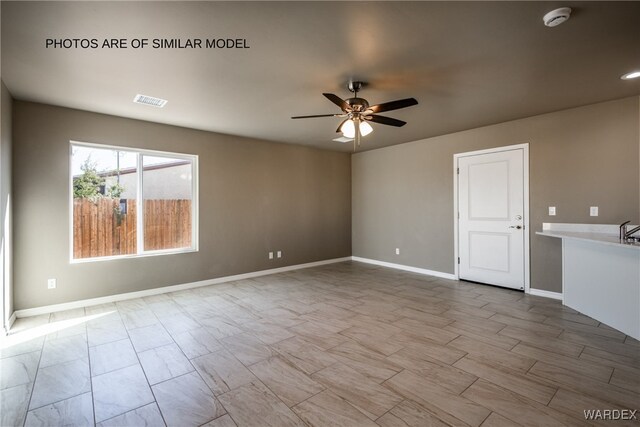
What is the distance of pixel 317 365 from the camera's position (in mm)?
2432

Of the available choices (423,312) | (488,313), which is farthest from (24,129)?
(488,313)

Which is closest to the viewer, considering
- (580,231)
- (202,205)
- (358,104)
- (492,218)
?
(358,104)

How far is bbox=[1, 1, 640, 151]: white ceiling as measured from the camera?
202cm

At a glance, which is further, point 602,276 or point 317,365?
point 602,276

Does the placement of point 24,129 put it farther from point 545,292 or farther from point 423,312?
point 545,292

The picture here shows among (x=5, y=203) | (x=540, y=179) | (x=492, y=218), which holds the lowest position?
(x=492, y=218)

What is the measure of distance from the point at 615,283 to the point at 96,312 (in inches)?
237

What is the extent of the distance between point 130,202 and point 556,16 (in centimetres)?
517

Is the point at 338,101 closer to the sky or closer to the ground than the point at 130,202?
closer to the sky

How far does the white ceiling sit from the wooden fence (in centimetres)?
135

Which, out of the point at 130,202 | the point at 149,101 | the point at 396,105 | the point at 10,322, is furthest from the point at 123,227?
the point at 396,105

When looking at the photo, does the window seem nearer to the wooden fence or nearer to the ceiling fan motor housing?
the wooden fence

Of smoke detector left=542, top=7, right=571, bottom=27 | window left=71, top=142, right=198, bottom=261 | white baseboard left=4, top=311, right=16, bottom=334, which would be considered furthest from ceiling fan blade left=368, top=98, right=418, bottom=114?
white baseboard left=4, top=311, right=16, bottom=334

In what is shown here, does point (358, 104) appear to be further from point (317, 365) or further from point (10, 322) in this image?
point (10, 322)
